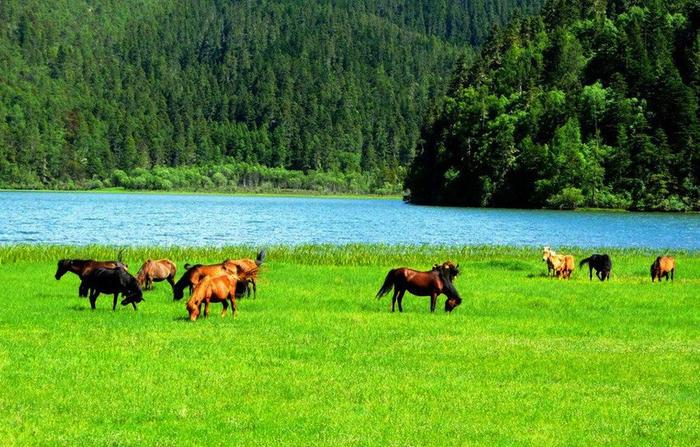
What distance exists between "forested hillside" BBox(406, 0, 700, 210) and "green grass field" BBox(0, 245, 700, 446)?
429ft

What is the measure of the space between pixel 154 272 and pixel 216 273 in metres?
8.05

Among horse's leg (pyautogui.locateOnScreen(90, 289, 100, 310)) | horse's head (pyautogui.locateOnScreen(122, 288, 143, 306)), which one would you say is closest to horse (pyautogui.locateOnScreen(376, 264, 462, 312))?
horse's head (pyautogui.locateOnScreen(122, 288, 143, 306))

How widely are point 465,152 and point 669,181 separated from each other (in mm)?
42591

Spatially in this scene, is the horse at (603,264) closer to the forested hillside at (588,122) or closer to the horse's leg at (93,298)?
the horse's leg at (93,298)

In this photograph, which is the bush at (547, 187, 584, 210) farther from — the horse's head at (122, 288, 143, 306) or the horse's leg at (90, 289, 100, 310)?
the horse's head at (122, 288, 143, 306)

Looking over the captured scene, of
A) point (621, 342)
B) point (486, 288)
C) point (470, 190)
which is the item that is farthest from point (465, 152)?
point (621, 342)

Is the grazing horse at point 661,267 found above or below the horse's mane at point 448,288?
below

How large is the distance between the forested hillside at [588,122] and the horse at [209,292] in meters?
139

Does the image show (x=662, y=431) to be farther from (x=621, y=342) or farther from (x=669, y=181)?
(x=669, y=181)

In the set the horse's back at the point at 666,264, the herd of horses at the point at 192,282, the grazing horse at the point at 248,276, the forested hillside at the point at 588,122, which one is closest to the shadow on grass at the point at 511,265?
the horse's back at the point at 666,264

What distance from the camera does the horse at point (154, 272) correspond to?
34.8 m

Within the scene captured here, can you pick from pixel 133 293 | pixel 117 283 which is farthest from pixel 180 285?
pixel 117 283

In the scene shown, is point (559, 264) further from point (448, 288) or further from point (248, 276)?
point (248, 276)

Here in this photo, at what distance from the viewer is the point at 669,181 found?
6220 inches
